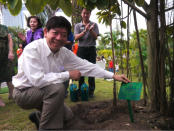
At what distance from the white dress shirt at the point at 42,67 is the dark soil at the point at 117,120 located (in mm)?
453

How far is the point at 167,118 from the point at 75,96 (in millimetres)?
1382

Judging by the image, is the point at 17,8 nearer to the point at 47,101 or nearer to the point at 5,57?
the point at 47,101

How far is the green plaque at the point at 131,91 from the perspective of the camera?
53.6 inches

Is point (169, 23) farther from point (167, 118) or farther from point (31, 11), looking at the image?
point (31, 11)

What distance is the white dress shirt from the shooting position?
1.33m

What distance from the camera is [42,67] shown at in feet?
4.59

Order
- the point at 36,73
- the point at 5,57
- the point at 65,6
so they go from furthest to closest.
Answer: the point at 5,57 < the point at 65,6 < the point at 36,73

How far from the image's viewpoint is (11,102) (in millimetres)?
2633

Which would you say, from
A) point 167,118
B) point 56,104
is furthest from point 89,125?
point 167,118

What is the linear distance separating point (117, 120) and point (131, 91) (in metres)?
0.41

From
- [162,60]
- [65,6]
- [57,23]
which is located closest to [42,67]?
[57,23]

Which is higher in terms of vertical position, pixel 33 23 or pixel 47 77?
pixel 33 23

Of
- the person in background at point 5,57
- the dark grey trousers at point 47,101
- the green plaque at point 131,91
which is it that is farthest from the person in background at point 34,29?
the green plaque at point 131,91

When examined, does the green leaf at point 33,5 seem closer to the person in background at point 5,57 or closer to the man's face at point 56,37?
the man's face at point 56,37
